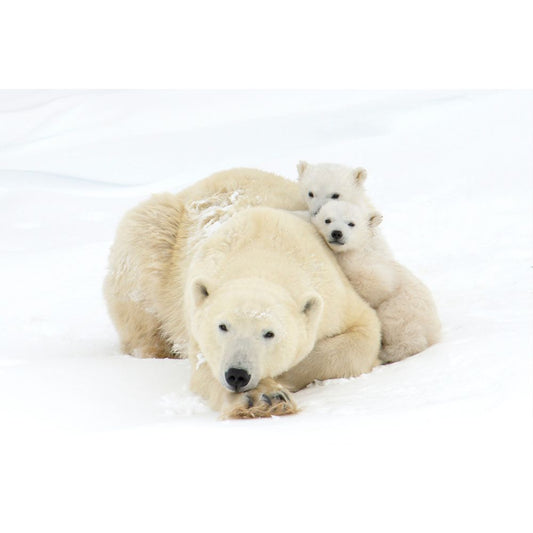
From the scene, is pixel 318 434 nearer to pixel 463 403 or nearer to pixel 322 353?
pixel 463 403

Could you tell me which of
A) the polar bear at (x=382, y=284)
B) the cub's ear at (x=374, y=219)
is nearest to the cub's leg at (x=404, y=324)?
the polar bear at (x=382, y=284)

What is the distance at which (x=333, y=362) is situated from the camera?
4.75 metres

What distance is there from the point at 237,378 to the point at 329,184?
76.0 inches

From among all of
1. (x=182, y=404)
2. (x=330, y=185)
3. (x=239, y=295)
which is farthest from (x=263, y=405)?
(x=330, y=185)

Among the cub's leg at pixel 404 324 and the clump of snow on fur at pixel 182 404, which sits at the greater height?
the cub's leg at pixel 404 324

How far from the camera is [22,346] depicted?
5.92 meters

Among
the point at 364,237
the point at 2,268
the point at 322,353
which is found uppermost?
the point at 364,237

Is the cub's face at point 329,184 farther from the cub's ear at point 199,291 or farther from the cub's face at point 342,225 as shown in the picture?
the cub's ear at point 199,291

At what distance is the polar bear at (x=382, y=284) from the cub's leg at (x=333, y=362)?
0.35m

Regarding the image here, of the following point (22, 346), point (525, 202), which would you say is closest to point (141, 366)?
point (22, 346)

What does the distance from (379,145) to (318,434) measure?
26.3ft

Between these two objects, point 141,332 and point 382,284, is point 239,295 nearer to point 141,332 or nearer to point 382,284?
point 382,284

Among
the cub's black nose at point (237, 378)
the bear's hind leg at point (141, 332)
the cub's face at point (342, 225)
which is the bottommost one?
the bear's hind leg at point (141, 332)

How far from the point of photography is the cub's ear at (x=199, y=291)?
439 cm
